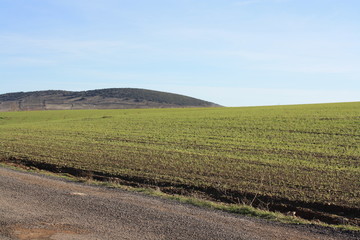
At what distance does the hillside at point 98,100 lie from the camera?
423ft

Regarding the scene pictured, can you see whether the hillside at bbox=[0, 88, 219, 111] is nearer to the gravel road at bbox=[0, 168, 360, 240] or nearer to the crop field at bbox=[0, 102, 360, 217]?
the crop field at bbox=[0, 102, 360, 217]

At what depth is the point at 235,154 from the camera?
21344 mm

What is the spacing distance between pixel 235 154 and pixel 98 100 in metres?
118

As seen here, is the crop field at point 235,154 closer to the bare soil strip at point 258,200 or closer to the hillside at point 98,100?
the bare soil strip at point 258,200

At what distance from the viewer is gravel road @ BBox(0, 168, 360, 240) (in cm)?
901

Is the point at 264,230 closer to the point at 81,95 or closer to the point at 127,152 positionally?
the point at 127,152

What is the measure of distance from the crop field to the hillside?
97.0 metres

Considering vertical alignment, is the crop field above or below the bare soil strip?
above

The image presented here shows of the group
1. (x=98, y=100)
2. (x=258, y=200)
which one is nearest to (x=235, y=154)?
(x=258, y=200)

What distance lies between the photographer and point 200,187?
48.1 feet

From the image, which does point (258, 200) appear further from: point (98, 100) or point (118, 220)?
point (98, 100)

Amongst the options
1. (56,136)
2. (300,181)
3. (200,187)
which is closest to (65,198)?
(200,187)

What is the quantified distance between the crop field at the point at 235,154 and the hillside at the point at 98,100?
96965mm

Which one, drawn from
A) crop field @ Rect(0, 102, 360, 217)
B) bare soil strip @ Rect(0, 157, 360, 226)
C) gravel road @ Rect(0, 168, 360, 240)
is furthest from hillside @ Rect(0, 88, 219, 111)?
gravel road @ Rect(0, 168, 360, 240)
